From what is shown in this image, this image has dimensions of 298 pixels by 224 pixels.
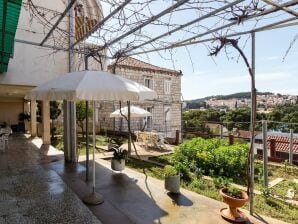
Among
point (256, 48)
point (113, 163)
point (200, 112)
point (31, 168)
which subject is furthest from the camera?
point (200, 112)

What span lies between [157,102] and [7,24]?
1882cm

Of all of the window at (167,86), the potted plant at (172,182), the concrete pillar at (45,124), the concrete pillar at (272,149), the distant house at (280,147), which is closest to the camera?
the potted plant at (172,182)

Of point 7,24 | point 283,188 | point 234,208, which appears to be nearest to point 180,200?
point 234,208

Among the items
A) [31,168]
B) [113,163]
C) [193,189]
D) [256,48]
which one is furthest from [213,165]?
[31,168]

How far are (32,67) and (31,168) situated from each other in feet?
10.9

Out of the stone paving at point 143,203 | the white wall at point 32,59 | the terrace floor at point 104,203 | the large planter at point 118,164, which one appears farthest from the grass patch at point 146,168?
the white wall at point 32,59

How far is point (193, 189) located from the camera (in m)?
5.92

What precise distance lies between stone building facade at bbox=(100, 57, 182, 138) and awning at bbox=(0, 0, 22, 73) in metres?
13.7

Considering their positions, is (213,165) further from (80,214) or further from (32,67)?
(32,67)

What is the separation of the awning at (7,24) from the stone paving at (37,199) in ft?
10.2

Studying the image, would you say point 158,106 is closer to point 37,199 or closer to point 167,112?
point 167,112

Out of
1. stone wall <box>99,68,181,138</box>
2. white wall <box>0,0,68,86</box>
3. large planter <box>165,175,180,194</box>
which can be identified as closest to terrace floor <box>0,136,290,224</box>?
large planter <box>165,175,180,194</box>

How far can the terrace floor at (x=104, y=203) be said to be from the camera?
4.18 metres

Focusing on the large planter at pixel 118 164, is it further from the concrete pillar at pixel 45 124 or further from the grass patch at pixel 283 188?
the concrete pillar at pixel 45 124
